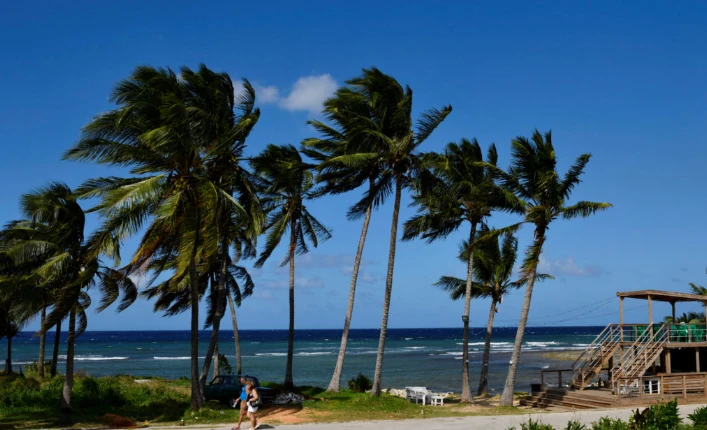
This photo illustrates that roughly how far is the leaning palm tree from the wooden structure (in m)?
8.95

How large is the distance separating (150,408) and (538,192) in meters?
15.6

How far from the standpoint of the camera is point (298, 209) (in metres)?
28.5

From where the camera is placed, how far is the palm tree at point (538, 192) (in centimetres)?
2486

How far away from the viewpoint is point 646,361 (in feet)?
87.4

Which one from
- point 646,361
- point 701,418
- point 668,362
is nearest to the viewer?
point 701,418

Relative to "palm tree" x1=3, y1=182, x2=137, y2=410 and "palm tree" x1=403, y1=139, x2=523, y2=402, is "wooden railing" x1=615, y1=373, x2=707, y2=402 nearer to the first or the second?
"palm tree" x1=403, y1=139, x2=523, y2=402

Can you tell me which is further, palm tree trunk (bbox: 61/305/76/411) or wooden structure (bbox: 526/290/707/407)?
wooden structure (bbox: 526/290/707/407)

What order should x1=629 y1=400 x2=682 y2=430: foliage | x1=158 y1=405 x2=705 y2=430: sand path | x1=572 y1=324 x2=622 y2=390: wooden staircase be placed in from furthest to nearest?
x1=572 y1=324 x2=622 y2=390: wooden staircase, x1=158 y1=405 x2=705 y2=430: sand path, x1=629 y1=400 x2=682 y2=430: foliage

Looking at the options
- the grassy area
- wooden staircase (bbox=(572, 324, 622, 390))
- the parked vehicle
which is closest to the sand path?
the grassy area

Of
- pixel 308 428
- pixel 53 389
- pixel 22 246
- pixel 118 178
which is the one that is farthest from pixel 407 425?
pixel 53 389

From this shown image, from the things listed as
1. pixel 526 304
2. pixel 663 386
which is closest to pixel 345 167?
pixel 526 304

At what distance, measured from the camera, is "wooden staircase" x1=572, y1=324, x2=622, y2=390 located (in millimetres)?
27656

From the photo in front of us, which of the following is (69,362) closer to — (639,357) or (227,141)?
(227,141)

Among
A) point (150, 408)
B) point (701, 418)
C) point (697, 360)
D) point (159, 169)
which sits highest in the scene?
point (159, 169)
